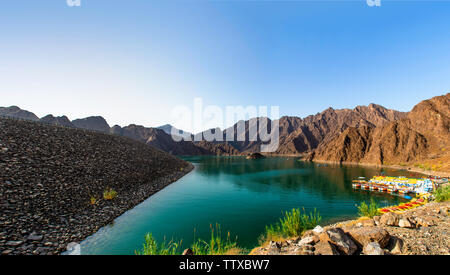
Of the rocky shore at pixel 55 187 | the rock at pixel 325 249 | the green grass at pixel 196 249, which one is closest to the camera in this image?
the rock at pixel 325 249

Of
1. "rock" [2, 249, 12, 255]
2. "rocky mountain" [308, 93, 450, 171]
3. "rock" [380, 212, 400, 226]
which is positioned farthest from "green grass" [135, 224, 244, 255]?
"rocky mountain" [308, 93, 450, 171]

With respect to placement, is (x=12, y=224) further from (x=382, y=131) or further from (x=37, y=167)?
(x=382, y=131)

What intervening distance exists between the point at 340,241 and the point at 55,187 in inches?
899

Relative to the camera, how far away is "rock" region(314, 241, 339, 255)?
241 inches

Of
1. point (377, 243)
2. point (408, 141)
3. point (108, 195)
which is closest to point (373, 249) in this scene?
point (377, 243)

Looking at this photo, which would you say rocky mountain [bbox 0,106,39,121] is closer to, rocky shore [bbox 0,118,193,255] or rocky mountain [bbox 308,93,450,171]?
rocky shore [bbox 0,118,193,255]

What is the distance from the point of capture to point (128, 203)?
20.8m

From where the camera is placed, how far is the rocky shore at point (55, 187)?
11234 mm

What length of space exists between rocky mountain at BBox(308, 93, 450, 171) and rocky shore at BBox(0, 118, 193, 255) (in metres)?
91.4

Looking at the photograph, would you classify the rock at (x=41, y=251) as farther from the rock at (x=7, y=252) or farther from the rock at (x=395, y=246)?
the rock at (x=395, y=246)

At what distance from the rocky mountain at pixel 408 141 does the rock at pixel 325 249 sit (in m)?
84.6

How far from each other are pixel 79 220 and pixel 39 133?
72.0 feet

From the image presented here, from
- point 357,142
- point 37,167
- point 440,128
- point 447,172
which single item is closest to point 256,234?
point 37,167

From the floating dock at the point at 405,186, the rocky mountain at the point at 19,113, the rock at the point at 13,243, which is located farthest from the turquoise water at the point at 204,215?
the rocky mountain at the point at 19,113
